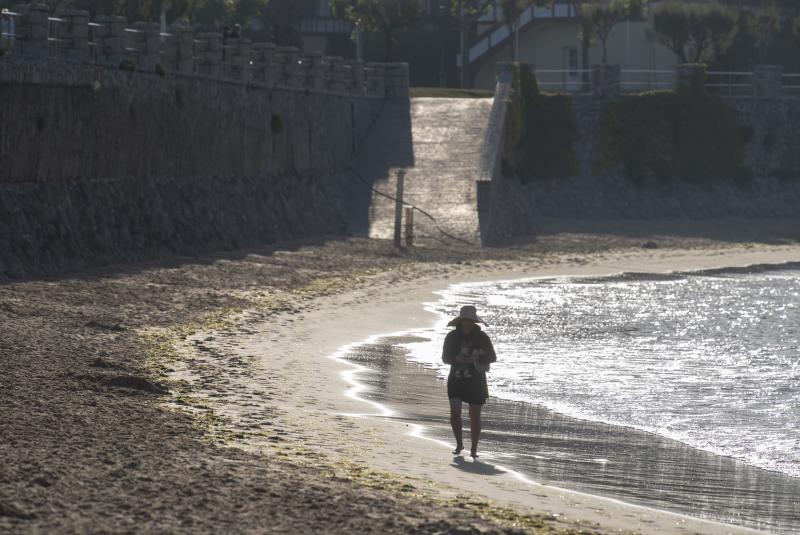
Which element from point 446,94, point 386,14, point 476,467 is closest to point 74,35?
point 476,467

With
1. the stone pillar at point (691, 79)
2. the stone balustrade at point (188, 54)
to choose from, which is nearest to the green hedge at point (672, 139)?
the stone pillar at point (691, 79)

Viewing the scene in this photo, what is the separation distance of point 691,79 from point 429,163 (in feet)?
47.9

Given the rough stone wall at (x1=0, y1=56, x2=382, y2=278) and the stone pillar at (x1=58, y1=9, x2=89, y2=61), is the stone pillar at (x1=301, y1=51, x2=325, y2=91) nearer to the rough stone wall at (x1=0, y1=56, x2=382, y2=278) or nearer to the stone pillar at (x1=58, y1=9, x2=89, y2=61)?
the rough stone wall at (x1=0, y1=56, x2=382, y2=278)

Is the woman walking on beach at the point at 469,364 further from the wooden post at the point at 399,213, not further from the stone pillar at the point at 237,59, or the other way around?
the stone pillar at the point at 237,59

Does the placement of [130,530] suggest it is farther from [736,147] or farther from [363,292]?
[736,147]

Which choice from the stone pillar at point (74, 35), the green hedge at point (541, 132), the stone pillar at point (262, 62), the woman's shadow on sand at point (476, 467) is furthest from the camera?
the green hedge at point (541, 132)

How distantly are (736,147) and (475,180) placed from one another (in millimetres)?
16147

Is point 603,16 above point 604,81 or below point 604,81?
above

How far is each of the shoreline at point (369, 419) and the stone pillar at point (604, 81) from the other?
1859cm

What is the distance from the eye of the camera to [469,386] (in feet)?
47.0

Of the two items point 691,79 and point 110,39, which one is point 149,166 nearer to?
point 110,39

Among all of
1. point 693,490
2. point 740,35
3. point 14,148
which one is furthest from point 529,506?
point 740,35

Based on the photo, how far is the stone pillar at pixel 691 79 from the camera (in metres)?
52.9

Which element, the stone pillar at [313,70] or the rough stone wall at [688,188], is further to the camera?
the rough stone wall at [688,188]
